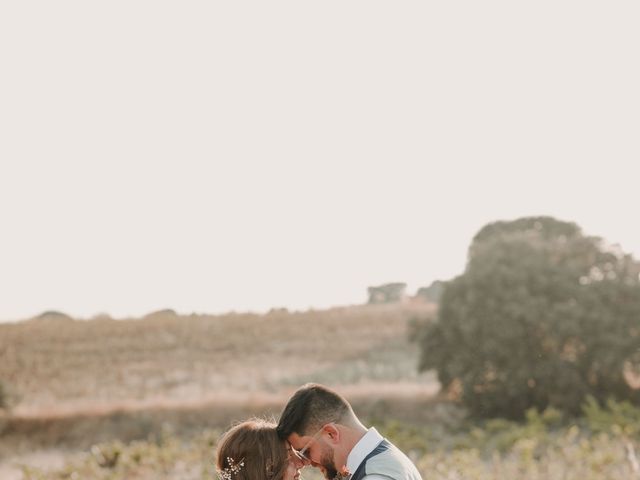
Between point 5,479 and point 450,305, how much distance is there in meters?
8.67

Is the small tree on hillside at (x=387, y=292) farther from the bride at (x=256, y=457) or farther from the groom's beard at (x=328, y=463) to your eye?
the groom's beard at (x=328, y=463)

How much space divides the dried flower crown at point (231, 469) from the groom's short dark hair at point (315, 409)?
31 cm

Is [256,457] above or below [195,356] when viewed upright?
above

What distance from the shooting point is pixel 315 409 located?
12.2 ft

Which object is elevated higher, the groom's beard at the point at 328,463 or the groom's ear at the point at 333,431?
the groom's ear at the point at 333,431

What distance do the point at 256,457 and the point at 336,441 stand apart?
45 cm

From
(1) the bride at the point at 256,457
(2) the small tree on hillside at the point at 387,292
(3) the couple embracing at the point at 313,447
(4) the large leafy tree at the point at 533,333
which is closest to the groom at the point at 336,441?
(3) the couple embracing at the point at 313,447

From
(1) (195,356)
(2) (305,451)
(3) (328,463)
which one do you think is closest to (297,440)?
(2) (305,451)

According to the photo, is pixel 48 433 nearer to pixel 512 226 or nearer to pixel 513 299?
pixel 513 299

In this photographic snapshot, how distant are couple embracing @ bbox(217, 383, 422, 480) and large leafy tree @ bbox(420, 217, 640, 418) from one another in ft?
48.0

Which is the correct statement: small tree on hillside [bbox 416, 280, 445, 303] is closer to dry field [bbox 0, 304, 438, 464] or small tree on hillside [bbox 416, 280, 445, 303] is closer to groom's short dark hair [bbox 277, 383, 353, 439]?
dry field [bbox 0, 304, 438, 464]

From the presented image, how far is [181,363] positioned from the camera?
29.0 metres

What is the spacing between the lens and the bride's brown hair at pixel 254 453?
3.96 m

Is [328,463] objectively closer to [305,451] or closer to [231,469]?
[305,451]
